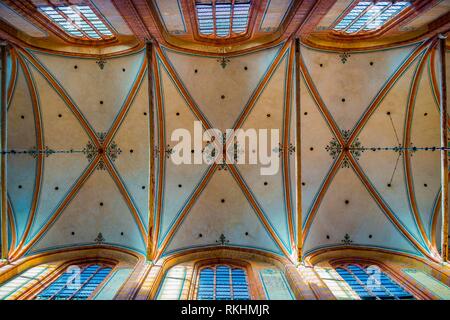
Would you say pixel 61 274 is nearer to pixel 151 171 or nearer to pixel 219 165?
pixel 151 171

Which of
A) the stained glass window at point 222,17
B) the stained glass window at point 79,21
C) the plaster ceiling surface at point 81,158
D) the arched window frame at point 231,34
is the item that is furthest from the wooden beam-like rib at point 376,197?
the stained glass window at point 79,21

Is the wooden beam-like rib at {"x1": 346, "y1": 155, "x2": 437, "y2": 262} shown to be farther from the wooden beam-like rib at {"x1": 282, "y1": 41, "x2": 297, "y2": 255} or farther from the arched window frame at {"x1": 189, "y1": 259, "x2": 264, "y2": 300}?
the arched window frame at {"x1": 189, "y1": 259, "x2": 264, "y2": 300}

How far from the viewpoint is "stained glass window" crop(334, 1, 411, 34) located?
9648 mm

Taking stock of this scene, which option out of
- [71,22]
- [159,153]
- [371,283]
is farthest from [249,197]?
[71,22]

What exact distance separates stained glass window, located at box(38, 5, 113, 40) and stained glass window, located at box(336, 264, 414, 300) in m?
12.8

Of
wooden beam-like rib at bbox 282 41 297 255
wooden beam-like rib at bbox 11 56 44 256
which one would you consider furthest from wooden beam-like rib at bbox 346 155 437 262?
wooden beam-like rib at bbox 11 56 44 256

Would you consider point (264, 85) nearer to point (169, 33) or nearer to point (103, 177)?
point (169, 33)

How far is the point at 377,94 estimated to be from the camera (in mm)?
13719

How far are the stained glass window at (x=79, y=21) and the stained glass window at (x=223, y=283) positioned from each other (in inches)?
388

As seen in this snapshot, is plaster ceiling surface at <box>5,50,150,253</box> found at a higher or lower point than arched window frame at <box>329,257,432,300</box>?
higher

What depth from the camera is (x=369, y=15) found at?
10.4 meters

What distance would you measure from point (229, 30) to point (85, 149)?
8573mm

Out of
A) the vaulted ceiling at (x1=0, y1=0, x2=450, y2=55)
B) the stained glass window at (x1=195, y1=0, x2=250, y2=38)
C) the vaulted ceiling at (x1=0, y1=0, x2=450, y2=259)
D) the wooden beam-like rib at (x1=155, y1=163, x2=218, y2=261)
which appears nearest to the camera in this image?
the vaulted ceiling at (x1=0, y1=0, x2=450, y2=55)

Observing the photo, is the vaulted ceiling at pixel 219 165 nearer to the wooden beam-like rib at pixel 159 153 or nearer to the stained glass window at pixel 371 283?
the wooden beam-like rib at pixel 159 153
